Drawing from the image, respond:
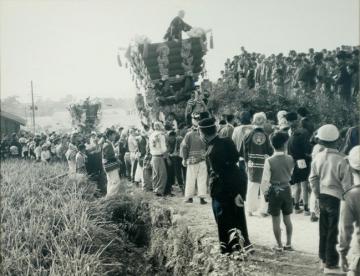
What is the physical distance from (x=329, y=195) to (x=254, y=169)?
2411 mm

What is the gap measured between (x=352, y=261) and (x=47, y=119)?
59.5 m

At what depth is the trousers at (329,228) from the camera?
4.29 meters

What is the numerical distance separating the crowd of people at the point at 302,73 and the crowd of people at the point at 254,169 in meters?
4.40

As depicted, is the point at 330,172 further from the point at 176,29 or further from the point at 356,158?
the point at 176,29

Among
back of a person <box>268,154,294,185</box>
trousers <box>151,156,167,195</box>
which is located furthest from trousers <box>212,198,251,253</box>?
trousers <box>151,156,167,195</box>

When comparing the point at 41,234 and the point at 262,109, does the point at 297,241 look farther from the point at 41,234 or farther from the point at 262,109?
the point at 262,109

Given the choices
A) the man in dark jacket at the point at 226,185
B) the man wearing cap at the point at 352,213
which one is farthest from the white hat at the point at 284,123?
the man wearing cap at the point at 352,213

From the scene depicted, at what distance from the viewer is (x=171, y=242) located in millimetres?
7016

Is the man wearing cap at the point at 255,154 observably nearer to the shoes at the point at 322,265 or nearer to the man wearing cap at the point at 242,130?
the man wearing cap at the point at 242,130

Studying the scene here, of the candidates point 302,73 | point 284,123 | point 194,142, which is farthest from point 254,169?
point 302,73

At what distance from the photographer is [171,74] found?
11.0 meters

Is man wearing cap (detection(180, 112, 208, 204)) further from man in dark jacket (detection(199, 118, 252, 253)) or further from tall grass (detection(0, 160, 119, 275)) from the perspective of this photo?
man in dark jacket (detection(199, 118, 252, 253))

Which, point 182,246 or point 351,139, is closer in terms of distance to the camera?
point 351,139

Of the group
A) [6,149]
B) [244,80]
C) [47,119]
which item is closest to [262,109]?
[244,80]
